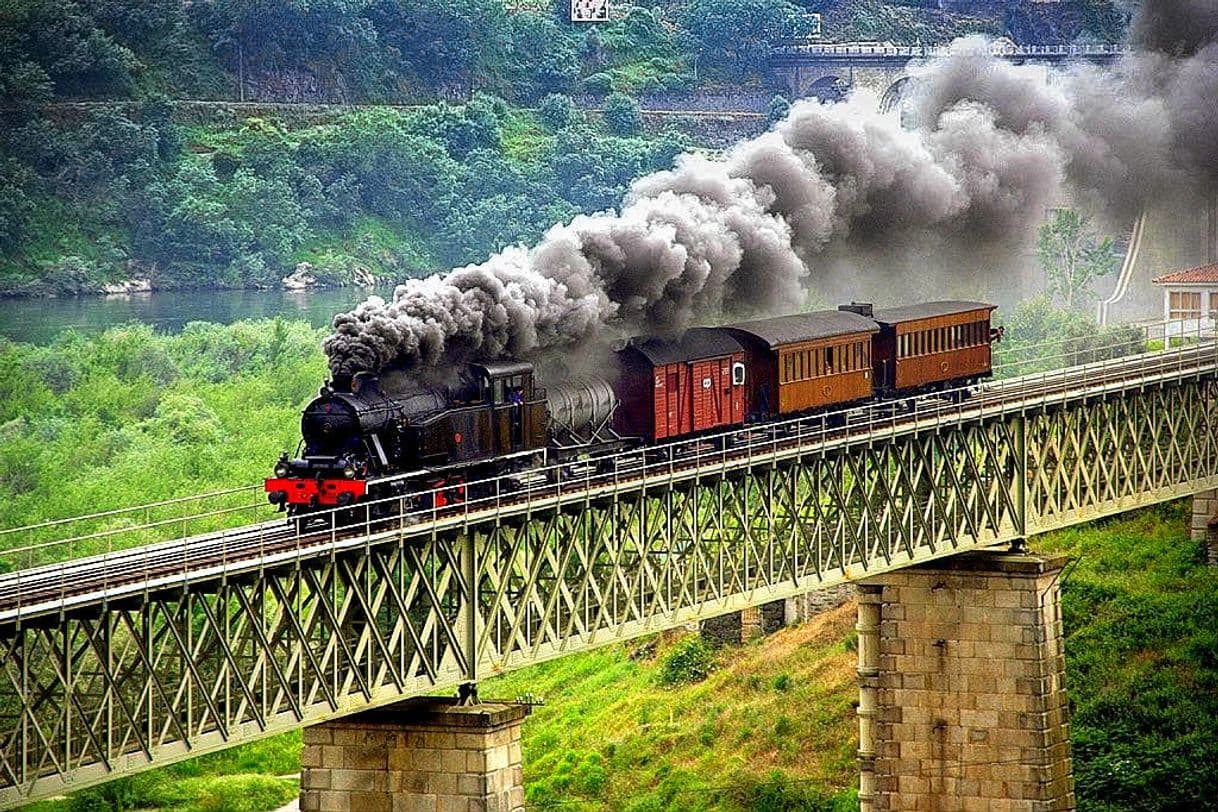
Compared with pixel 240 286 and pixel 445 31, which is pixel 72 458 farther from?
pixel 445 31

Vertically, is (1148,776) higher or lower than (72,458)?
lower

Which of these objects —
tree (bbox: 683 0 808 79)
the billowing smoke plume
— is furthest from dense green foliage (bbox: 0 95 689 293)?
the billowing smoke plume

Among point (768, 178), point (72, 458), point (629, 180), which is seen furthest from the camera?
point (629, 180)

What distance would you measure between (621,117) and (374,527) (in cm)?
11212

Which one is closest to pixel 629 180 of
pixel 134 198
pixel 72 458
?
pixel 134 198

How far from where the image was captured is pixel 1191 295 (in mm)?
88438

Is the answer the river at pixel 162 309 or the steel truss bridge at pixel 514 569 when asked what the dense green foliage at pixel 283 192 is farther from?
the steel truss bridge at pixel 514 569

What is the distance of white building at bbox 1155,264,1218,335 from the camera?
86.7 meters

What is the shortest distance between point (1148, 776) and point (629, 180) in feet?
274

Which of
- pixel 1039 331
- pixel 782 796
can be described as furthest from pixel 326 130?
pixel 782 796

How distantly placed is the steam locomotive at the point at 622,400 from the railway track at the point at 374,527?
0.51 meters

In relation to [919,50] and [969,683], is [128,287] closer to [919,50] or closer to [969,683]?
[919,50]

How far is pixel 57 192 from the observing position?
123 meters

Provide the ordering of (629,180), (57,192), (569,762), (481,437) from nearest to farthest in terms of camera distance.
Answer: (481,437), (569,762), (57,192), (629,180)
